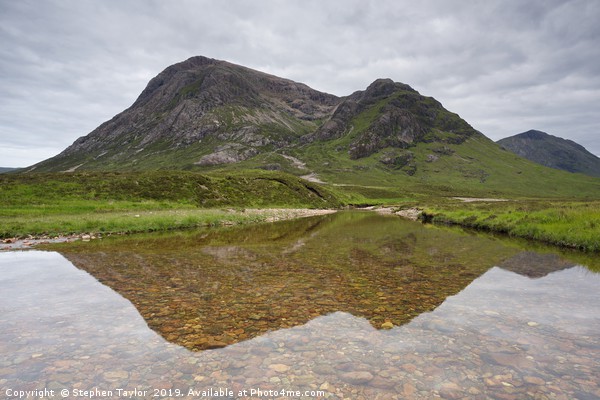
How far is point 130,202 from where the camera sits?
162 feet

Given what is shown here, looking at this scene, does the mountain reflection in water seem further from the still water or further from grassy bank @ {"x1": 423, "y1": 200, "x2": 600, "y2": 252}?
grassy bank @ {"x1": 423, "y1": 200, "x2": 600, "y2": 252}

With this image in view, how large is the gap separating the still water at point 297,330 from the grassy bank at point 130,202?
49.9ft

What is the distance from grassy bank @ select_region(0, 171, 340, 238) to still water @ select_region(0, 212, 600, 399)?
49.9 feet

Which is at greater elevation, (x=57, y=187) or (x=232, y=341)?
(x=57, y=187)

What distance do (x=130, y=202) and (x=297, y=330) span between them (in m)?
48.6

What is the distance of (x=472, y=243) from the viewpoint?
25219 millimetres

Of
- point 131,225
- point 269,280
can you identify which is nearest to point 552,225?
point 269,280

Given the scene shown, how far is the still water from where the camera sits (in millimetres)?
6059

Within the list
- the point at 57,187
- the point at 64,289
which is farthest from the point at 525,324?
the point at 57,187

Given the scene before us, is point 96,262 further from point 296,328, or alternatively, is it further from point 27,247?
point 296,328

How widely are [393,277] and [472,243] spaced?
14.5 m

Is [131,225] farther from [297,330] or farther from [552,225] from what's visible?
[552,225]

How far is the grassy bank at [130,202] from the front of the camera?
3086 cm

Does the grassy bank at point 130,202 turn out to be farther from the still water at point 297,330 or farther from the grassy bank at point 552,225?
the grassy bank at point 552,225
